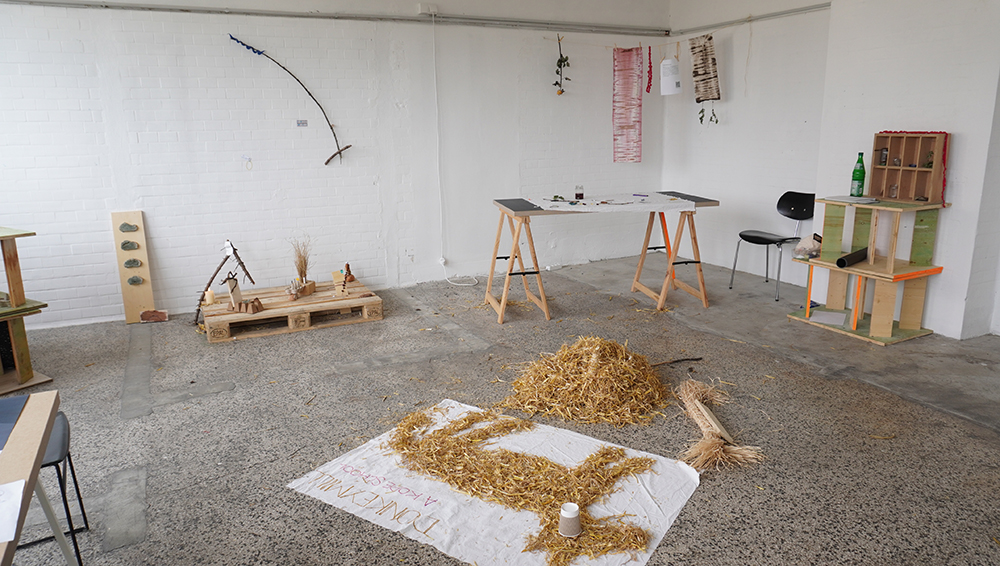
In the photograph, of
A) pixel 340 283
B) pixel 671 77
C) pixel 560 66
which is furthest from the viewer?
pixel 560 66

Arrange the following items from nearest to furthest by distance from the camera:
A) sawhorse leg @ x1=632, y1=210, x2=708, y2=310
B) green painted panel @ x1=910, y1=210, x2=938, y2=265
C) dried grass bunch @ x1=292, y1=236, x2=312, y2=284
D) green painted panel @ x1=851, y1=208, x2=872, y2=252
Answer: green painted panel @ x1=910, y1=210, x2=938, y2=265 < green painted panel @ x1=851, y1=208, x2=872, y2=252 < sawhorse leg @ x1=632, y1=210, x2=708, y2=310 < dried grass bunch @ x1=292, y1=236, x2=312, y2=284

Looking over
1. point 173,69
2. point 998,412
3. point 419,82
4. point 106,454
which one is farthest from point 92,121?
point 998,412

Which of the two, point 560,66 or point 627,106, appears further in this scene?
point 627,106

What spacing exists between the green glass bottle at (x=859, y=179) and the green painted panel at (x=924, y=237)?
0.42m

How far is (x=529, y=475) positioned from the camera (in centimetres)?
292

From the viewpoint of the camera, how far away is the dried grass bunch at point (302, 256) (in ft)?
18.6

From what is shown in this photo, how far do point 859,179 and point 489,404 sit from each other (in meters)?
3.37

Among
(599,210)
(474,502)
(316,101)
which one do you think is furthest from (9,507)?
(316,101)

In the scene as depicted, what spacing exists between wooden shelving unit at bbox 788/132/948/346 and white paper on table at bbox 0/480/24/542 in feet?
16.1

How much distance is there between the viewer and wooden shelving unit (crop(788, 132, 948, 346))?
179 inches

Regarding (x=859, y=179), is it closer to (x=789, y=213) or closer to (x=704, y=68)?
(x=789, y=213)

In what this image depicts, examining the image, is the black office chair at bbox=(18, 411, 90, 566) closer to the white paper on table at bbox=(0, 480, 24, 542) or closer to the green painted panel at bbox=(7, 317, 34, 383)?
the white paper on table at bbox=(0, 480, 24, 542)

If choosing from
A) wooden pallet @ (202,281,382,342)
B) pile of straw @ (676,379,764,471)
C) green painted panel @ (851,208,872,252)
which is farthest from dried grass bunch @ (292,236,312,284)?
green painted panel @ (851,208,872,252)

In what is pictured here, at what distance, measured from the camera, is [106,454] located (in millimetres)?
3230
